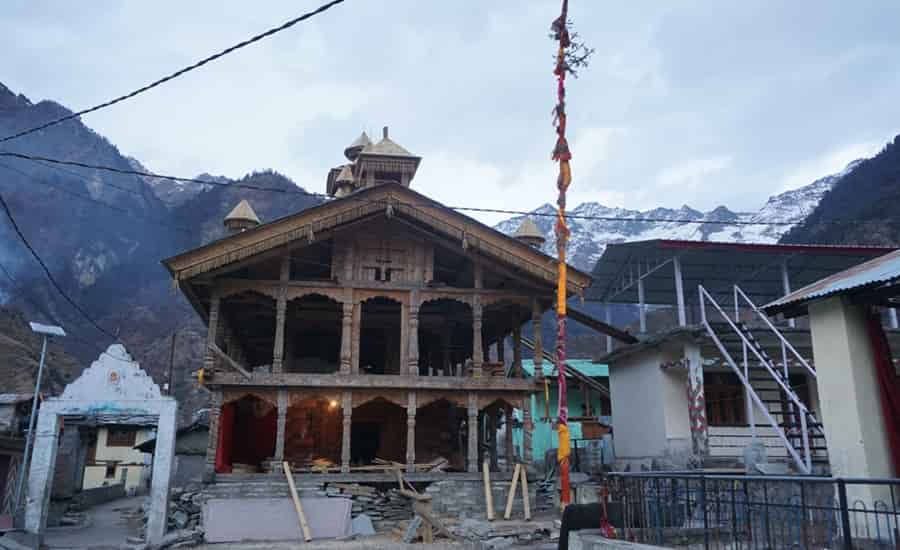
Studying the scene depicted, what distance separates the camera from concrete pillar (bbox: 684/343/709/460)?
21.2m

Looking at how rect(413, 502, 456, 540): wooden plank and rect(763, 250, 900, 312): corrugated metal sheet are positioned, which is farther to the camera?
rect(413, 502, 456, 540): wooden plank

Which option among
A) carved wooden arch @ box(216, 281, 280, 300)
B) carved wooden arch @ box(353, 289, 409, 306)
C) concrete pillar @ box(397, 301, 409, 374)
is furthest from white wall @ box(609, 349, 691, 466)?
carved wooden arch @ box(216, 281, 280, 300)

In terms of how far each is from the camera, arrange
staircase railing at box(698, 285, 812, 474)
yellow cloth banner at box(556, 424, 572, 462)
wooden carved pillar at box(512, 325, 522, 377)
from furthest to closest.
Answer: wooden carved pillar at box(512, 325, 522, 377) → staircase railing at box(698, 285, 812, 474) → yellow cloth banner at box(556, 424, 572, 462)

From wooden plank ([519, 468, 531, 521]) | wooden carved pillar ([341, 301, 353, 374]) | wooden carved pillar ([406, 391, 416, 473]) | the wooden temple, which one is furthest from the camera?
wooden carved pillar ([341, 301, 353, 374])

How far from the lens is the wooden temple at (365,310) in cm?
2050

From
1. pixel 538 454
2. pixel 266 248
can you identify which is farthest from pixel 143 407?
pixel 538 454

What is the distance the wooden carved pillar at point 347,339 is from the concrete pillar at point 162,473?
480 centimetres

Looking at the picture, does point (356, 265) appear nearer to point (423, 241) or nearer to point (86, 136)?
point (423, 241)

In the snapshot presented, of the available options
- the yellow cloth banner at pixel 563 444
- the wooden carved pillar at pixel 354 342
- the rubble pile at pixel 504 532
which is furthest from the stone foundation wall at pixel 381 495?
the yellow cloth banner at pixel 563 444

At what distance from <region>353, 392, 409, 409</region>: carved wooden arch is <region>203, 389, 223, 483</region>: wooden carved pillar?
13.0 ft

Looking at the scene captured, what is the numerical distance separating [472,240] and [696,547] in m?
13.4

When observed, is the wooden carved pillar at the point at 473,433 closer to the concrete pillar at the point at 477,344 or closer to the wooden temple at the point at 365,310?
the wooden temple at the point at 365,310

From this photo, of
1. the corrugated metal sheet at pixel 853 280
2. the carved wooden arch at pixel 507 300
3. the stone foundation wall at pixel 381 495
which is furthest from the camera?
the carved wooden arch at pixel 507 300

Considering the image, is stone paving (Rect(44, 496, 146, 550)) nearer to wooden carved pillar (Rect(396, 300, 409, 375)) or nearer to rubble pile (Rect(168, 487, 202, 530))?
rubble pile (Rect(168, 487, 202, 530))
